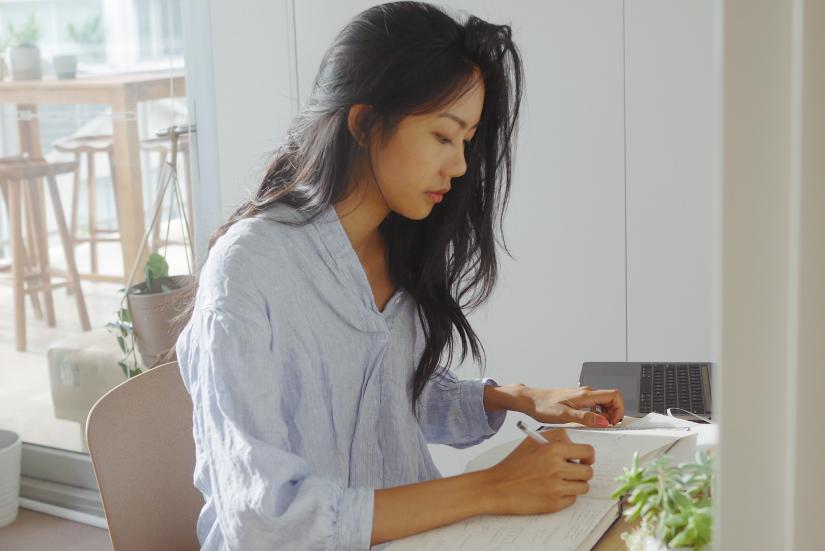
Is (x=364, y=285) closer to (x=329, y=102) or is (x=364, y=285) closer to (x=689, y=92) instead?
(x=329, y=102)

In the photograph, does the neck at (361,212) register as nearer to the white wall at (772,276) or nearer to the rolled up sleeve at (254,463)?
the rolled up sleeve at (254,463)

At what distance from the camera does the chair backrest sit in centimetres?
126

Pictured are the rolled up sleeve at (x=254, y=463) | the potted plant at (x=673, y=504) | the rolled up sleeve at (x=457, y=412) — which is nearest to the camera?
the potted plant at (x=673, y=504)

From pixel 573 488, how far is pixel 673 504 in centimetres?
29

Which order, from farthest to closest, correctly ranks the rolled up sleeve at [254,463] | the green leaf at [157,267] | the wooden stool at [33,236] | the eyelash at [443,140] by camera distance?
the wooden stool at [33,236] < the green leaf at [157,267] < the eyelash at [443,140] < the rolled up sleeve at [254,463]

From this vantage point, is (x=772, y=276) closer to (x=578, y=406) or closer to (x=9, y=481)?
(x=578, y=406)

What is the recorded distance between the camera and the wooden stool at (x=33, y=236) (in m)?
2.93

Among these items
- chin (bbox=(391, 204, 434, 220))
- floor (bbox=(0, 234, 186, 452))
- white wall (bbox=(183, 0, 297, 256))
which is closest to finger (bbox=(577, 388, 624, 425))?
chin (bbox=(391, 204, 434, 220))

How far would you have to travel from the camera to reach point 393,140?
1.23 metres

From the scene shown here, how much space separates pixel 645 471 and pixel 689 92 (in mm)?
1425

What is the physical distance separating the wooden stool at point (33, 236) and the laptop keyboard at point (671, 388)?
1887 millimetres

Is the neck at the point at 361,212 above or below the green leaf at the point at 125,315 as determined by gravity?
above

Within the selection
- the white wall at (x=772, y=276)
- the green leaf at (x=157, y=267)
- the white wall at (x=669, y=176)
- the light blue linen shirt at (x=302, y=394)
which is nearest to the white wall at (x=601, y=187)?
the white wall at (x=669, y=176)

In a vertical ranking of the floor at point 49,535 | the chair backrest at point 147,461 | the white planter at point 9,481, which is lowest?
the floor at point 49,535
